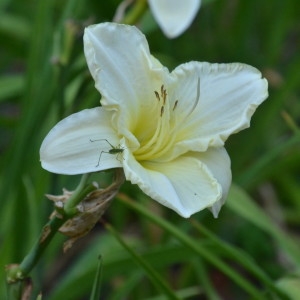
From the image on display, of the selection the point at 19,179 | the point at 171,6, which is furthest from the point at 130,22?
the point at 19,179

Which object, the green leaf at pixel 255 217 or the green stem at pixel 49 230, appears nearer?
the green stem at pixel 49 230

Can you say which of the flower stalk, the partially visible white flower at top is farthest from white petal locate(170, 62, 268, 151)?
the flower stalk

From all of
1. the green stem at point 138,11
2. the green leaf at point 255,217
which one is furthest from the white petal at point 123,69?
the green leaf at point 255,217

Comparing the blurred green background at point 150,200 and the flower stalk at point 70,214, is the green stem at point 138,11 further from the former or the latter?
the flower stalk at point 70,214

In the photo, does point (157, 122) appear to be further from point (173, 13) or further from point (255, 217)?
point (255, 217)

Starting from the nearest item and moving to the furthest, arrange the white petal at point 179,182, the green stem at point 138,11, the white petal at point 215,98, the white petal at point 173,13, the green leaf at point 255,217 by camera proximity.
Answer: the white petal at point 179,182 < the white petal at point 215,98 < the white petal at point 173,13 < the green stem at point 138,11 < the green leaf at point 255,217

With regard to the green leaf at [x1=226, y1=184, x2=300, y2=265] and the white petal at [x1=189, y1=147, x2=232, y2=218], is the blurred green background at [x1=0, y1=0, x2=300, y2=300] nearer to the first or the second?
the green leaf at [x1=226, y1=184, x2=300, y2=265]
